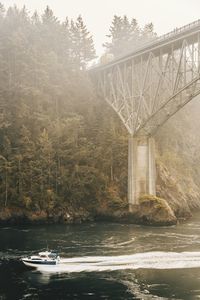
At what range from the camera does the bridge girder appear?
6100 cm

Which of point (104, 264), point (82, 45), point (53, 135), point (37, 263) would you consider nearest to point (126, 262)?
point (104, 264)

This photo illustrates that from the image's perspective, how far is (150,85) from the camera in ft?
225

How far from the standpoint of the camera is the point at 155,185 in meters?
77.6

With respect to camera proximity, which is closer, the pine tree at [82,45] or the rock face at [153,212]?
the rock face at [153,212]

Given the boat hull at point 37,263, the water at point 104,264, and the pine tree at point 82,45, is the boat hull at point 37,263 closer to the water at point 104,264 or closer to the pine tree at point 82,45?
the water at point 104,264

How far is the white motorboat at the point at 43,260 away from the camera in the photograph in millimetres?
44688

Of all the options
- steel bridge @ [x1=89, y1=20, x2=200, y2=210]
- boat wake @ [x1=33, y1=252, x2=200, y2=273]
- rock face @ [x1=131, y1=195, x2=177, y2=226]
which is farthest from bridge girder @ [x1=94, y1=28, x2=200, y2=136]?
boat wake @ [x1=33, y1=252, x2=200, y2=273]

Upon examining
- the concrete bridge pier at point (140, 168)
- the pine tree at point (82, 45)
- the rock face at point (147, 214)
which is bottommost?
the rock face at point (147, 214)

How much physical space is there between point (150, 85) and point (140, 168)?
14462mm

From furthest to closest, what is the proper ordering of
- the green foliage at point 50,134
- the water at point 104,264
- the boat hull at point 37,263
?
1. the green foliage at point 50,134
2. the boat hull at point 37,263
3. the water at point 104,264

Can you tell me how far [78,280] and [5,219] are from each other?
29636 mm

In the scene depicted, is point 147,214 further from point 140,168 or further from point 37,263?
point 37,263

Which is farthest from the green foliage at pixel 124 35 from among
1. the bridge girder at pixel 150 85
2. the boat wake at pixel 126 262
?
the boat wake at pixel 126 262

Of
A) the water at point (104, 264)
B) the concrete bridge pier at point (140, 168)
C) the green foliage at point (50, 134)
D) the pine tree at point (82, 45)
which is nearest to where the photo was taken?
the water at point (104, 264)
